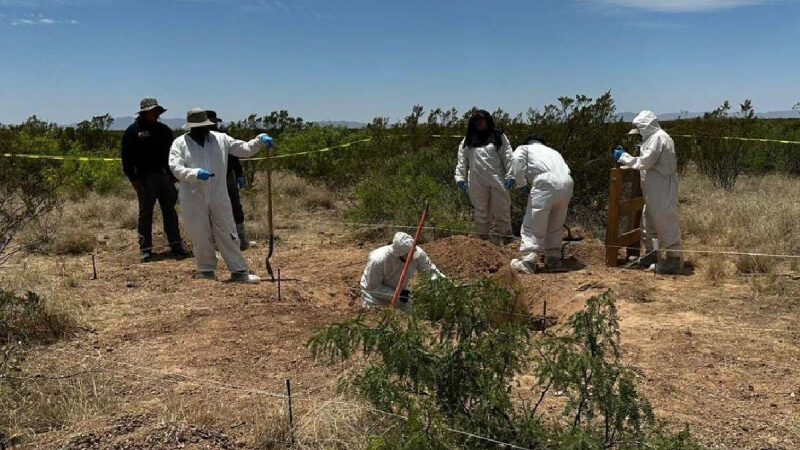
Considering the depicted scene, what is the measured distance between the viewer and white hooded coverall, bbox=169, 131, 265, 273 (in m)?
6.37

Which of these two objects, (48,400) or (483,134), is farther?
(483,134)

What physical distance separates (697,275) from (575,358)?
15.0 feet

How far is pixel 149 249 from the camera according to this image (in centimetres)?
778

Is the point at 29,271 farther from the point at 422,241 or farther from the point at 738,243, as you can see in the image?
the point at 738,243

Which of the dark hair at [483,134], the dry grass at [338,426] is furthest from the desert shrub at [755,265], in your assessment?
the dry grass at [338,426]

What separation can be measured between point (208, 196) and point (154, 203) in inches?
71.7

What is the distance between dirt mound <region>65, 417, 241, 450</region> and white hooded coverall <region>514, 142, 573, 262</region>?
14.2 feet

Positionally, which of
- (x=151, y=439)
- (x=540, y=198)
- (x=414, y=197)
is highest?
(x=540, y=198)

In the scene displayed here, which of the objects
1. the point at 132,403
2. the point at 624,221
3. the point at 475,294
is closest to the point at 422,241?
the point at 624,221

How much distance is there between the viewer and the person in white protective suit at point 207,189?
6340mm

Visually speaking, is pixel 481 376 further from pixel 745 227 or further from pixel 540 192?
pixel 745 227

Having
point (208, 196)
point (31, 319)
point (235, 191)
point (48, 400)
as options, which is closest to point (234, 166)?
point (235, 191)

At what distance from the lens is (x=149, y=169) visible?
789 cm

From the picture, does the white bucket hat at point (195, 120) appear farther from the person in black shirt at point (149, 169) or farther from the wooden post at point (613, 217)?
the wooden post at point (613, 217)
